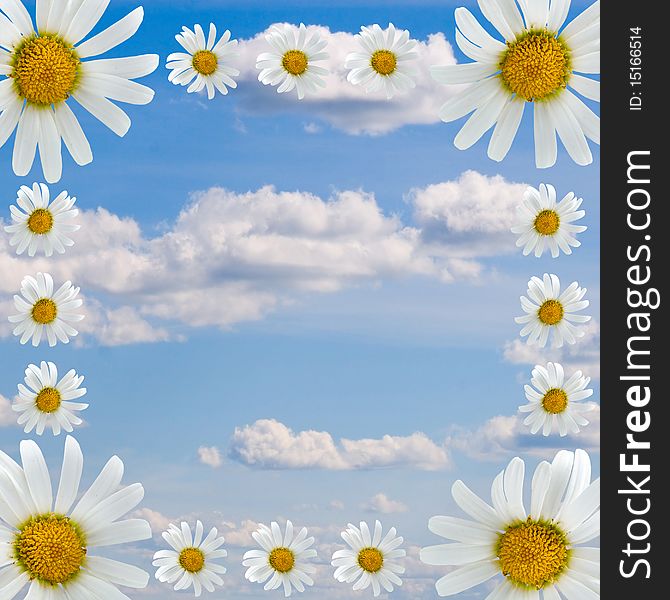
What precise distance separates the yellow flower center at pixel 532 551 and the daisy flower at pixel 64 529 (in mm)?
1068

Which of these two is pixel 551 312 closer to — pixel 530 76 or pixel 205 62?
pixel 205 62

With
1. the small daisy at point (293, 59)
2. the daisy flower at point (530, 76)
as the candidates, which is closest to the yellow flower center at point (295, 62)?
the small daisy at point (293, 59)

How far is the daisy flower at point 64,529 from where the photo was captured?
2.65 m

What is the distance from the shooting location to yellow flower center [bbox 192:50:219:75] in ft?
24.2

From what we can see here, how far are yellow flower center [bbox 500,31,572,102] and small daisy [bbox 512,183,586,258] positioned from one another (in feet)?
12.0

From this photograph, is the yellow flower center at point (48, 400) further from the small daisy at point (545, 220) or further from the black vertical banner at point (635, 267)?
the black vertical banner at point (635, 267)

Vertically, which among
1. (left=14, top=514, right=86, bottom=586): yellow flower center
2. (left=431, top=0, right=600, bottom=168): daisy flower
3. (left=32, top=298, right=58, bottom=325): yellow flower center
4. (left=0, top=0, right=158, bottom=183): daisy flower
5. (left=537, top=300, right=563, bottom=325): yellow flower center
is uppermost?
(left=537, top=300, right=563, bottom=325): yellow flower center

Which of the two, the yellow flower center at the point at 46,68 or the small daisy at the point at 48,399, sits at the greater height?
the small daisy at the point at 48,399

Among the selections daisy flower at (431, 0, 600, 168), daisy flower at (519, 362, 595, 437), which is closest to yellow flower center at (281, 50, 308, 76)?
daisy flower at (519, 362, 595, 437)

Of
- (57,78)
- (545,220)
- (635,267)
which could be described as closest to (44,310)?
(545,220)

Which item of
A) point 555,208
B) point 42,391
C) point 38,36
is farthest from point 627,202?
point 42,391

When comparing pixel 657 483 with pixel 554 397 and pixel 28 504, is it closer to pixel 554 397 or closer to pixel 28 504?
pixel 28 504

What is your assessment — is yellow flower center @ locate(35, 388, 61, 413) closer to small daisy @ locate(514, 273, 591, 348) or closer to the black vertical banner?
small daisy @ locate(514, 273, 591, 348)

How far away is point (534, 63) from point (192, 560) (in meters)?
3.86
